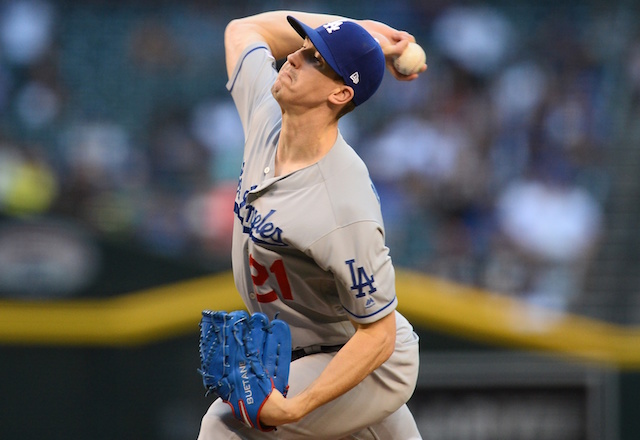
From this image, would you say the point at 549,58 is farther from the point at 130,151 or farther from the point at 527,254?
the point at 130,151

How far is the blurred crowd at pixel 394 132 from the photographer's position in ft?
27.2

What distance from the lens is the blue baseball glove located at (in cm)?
278

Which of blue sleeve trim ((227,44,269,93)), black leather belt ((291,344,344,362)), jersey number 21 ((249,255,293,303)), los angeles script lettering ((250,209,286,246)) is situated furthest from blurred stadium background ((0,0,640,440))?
los angeles script lettering ((250,209,286,246))

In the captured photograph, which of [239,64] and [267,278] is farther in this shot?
[239,64]

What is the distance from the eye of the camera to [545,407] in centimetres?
598

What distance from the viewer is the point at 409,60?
3.17 metres

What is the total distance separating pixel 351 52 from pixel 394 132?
692 centimetres

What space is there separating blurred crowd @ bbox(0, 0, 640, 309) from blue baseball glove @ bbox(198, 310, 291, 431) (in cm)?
380

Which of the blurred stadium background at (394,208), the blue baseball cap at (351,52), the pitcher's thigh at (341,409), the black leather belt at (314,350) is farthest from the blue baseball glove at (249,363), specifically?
the blurred stadium background at (394,208)

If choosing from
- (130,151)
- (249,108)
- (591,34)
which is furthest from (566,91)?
(249,108)

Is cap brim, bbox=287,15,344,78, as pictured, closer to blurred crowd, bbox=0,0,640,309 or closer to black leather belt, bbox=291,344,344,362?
black leather belt, bbox=291,344,344,362

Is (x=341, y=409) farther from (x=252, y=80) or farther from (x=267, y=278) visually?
(x=252, y=80)

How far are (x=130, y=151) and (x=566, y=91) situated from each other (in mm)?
4461

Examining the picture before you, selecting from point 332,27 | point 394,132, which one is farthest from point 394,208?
point 332,27
